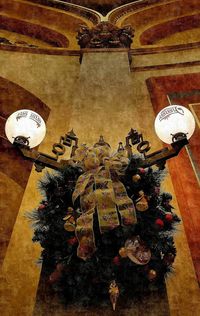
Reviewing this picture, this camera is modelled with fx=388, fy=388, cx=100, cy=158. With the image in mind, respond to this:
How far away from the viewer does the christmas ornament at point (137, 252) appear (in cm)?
269

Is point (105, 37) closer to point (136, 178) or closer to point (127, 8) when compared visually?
point (127, 8)

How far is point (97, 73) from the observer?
506cm

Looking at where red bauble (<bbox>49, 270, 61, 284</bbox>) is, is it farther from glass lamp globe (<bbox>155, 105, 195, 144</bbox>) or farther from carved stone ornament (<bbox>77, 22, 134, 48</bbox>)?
carved stone ornament (<bbox>77, 22, 134, 48</bbox>)

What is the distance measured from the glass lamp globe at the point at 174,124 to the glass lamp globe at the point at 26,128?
0.95 m

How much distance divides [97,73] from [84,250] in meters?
2.93

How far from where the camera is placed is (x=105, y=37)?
5.76m

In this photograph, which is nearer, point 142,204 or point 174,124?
point 142,204

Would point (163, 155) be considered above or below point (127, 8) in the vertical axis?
below

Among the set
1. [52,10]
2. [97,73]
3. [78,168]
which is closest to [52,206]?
[78,168]

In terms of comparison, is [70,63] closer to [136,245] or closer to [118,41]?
[118,41]

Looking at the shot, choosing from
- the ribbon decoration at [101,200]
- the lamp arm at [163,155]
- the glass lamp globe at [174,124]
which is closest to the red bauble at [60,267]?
the ribbon decoration at [101,200]

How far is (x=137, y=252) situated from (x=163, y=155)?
0.76m

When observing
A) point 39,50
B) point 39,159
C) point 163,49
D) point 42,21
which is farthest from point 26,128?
point 42,21

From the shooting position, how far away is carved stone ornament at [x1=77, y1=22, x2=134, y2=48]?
5.64 m
